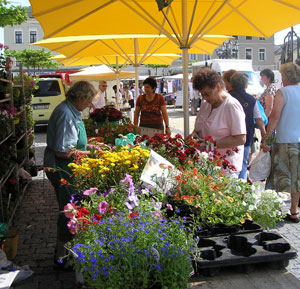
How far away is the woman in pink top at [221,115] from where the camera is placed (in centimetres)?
388

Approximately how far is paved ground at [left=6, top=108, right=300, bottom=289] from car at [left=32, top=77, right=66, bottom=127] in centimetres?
947

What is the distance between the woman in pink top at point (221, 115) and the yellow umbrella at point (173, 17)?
1133 millimetres

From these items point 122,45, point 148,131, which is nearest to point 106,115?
point 148,131

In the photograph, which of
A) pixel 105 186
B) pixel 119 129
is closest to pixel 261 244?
pixel 105 186

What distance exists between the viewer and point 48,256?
4484 millimetres

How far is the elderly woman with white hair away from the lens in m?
5.16

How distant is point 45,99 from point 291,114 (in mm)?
13633

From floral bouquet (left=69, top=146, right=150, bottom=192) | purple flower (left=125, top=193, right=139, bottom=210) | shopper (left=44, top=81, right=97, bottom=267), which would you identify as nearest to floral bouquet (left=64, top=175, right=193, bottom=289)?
purple flower (left=125, top=193, right=139, bottom=210)

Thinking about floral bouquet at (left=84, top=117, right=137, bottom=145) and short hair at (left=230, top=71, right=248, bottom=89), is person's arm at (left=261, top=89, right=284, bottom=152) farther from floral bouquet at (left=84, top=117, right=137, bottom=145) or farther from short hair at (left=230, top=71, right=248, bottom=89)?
floral bouquet at (left=84, top=117, right=137, bottom=145)

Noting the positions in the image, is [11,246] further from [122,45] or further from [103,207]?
[122,45]

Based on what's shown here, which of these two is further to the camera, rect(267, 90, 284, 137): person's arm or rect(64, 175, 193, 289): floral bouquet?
rect(267, 90, 284, 137): person's arm

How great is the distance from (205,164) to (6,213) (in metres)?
2.97

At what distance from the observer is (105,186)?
2.91 metres

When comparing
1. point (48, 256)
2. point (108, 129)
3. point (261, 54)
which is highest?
point (261, 54)
